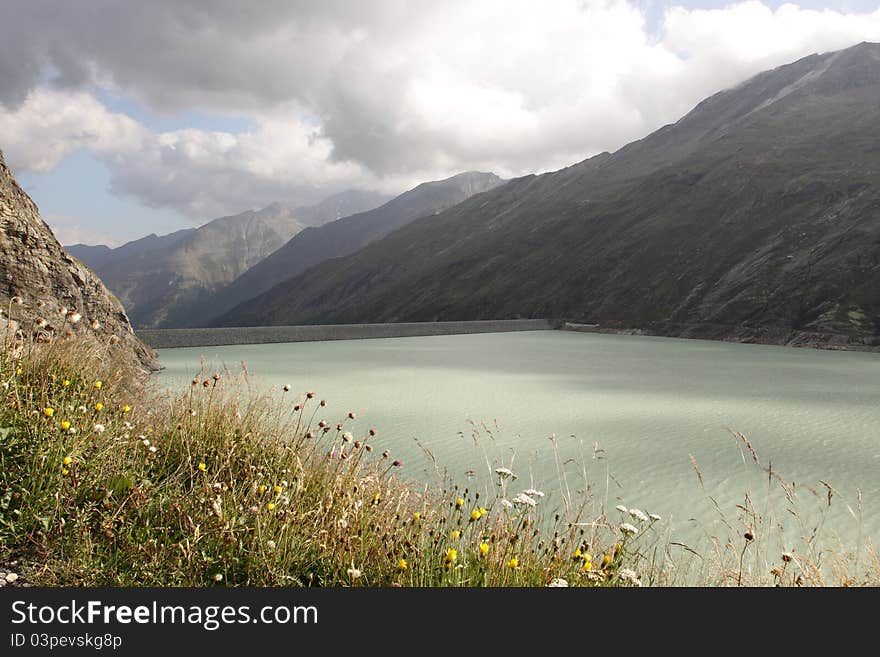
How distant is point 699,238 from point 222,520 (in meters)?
68.7

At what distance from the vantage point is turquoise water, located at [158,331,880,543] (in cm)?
740

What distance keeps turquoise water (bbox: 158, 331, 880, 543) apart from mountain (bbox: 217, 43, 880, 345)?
73.1ft

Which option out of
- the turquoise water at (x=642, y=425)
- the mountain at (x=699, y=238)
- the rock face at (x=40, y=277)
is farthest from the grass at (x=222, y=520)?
the mountain at (x=699, y=238)

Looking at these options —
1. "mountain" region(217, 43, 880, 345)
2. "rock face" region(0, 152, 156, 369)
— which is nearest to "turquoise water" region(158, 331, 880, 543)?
"rock face" region(0, 152, 156, 369)

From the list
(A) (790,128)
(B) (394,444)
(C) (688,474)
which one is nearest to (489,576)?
(C) (688,474)

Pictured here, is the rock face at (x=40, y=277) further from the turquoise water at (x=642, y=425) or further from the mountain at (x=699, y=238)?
the mountain at (x=699, y=238)

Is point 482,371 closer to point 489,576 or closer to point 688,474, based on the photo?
point 688,474

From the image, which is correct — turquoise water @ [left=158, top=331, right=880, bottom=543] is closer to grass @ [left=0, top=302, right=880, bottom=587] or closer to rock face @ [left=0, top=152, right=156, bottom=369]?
grass @ [left=0, top=302, right=880, bottom=587]

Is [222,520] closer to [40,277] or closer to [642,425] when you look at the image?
[642,425]

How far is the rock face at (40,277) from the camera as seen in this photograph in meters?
13.0

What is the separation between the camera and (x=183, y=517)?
3.77 metres

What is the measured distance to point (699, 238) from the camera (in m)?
65.2

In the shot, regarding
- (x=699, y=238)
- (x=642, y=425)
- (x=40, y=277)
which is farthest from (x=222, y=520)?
(x=699, y=238)

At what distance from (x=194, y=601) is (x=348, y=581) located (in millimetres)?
850
